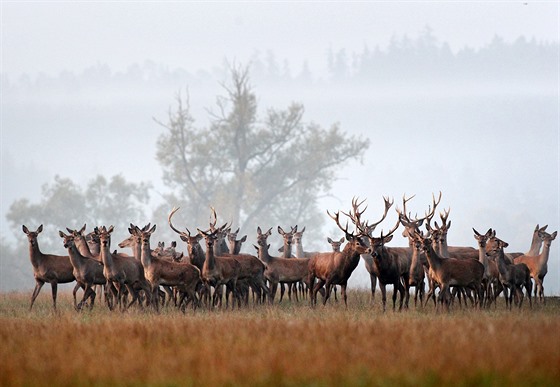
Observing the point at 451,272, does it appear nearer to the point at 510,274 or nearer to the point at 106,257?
the point at 510,274

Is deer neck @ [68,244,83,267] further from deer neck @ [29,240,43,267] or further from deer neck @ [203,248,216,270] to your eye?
deer neck @ [203,248,216,270]

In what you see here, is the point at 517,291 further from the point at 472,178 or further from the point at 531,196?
the point at 472,178

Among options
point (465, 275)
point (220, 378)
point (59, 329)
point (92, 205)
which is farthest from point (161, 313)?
point (92, 205)

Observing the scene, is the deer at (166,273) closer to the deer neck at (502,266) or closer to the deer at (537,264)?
the deer neck at (502,266)

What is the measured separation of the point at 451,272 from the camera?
65.6 ft

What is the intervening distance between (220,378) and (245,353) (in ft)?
5.40

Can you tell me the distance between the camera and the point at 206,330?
14.9 metres

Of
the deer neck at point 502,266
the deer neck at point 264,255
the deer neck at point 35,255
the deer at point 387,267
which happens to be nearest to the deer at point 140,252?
the deer neck at point 264,255

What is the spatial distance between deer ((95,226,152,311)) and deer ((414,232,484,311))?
5321 mm

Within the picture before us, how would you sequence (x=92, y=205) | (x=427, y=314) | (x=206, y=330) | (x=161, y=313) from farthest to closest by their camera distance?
(x=92, y=205), (x=161, y=313), (x=427, y=314), (x=206, y=330)

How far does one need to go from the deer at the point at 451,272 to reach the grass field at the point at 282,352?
2.52 metres

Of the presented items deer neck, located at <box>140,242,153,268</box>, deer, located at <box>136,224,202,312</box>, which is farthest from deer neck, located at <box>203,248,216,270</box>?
deer neck, located at <box>140,242,153,268</box>

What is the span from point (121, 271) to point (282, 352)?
8.75 meters

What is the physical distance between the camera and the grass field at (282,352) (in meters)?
10.9
